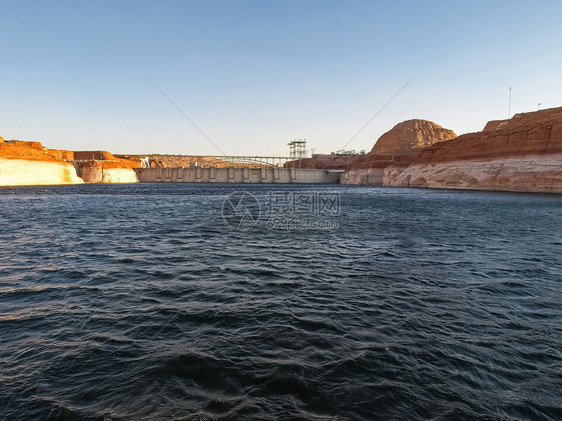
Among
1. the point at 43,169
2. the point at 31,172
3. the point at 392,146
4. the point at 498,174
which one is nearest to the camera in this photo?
the point at 498,174

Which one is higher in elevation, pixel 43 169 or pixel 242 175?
pixel 43 169

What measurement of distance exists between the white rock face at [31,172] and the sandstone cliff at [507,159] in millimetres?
110915

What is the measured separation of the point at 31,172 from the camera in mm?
83125

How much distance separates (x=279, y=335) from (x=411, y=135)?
194m

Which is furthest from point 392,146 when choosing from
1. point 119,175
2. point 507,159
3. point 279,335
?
point 279,335

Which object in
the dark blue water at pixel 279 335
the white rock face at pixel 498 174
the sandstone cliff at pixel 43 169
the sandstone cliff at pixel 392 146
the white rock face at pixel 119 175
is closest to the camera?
the dark blue water at pixel 279 335

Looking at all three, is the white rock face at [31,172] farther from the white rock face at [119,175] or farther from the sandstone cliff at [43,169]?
the white rock face at [119,175]

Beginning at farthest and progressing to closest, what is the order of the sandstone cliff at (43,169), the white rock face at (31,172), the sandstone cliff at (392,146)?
the sandstone cliff at (392,146), the sandstone cliff at (43,169), the white rock face at (31,172)

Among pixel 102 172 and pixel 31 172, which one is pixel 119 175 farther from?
pixel 31 172

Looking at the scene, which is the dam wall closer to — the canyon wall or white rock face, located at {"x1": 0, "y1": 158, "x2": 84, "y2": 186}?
the canyon wall

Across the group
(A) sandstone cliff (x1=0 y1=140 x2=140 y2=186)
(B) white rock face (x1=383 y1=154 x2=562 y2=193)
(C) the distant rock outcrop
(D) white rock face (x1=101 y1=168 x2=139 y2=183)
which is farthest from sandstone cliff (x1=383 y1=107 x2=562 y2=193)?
(D) white rock face (x1=101 y1=168 x2=139 y2=183)

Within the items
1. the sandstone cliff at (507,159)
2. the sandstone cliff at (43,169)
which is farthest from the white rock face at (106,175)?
the sandstone cliff at (507,159)

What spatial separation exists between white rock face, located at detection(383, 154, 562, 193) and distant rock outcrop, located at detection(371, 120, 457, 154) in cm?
9286

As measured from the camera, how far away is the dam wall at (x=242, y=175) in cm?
15812
